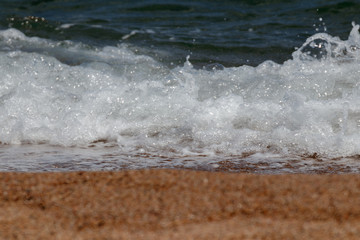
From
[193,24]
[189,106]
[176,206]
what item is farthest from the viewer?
[193,24]

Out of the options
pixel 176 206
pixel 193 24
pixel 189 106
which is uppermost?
pixel 193 24

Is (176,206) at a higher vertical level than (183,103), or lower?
lower

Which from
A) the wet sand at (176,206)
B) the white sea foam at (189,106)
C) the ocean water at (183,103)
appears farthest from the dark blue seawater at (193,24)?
the wet sand at (176,206)

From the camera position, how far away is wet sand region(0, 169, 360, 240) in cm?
212

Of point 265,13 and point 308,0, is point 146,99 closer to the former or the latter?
point 265,13

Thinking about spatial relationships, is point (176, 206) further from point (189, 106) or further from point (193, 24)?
point (193, 24)

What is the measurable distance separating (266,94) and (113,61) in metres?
1.70

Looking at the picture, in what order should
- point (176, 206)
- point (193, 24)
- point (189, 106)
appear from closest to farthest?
point (176, 206) < point (189, 106) < point (193, 24)

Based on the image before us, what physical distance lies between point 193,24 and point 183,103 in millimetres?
3039

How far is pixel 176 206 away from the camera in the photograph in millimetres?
2336

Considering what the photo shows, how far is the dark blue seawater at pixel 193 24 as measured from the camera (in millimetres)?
5863

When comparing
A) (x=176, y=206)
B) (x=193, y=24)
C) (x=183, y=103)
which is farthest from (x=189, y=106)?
(x=193, y=24)

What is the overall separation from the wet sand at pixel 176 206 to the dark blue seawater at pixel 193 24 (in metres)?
3.03

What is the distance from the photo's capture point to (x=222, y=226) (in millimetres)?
2168
